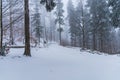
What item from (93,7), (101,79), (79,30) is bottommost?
(101,79)

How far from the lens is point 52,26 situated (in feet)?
322

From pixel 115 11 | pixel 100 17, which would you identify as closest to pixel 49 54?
pixel 115 11

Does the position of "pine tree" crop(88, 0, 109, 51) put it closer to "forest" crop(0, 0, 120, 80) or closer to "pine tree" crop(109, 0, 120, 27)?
"forest" crop(0, 0, 120, 80)

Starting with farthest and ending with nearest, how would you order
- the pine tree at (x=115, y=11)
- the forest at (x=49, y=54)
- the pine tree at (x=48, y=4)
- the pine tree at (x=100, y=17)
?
the pine tree at (x=100, y=17), the pine tree at (x=115, y=11), the pine tree at (x=48, y=4), the forest at (x=49, y=54)

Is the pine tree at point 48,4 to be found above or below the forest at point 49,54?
above

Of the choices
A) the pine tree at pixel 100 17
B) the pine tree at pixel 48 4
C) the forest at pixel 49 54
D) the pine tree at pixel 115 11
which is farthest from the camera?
the pine tree at pixel 100 17

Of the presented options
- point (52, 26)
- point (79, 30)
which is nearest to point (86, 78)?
point (79, 30)

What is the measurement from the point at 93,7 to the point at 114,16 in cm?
1899

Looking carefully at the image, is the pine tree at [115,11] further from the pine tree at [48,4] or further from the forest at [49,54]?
the pine tree at [48,4]

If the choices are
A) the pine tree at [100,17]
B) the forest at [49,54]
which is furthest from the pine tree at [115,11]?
the pine tree at [100,17]

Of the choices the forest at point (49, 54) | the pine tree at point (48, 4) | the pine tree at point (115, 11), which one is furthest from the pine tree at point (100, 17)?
the pine tree at point (48, 4)

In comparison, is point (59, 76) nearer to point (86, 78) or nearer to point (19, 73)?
point (86, 78)

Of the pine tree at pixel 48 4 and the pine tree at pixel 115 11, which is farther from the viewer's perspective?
the pine tree at pixel 115 11

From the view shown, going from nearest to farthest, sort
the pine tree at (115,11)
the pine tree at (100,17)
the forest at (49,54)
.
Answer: the forest at (49,54), the pine tree at (115,11), the pine tree at (100,17)
